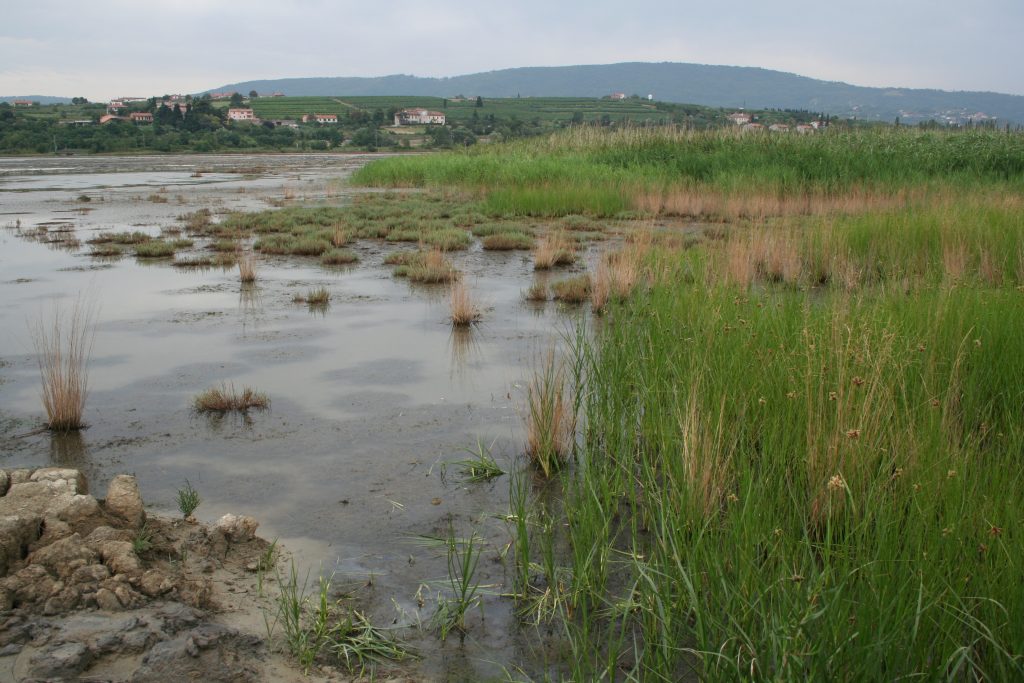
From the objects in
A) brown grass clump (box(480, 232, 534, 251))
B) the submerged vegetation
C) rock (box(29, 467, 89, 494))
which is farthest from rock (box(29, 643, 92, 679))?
brown grass clump (box(480, 232, 534, 251))

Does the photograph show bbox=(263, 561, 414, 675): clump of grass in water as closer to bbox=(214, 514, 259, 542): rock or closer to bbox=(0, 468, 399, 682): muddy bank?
bbox=(0, 468, 399, 682): muddy bank

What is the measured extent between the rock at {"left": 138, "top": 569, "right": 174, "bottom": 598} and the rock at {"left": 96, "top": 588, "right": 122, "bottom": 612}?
128 millimetres

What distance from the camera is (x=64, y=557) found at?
12.7 feet

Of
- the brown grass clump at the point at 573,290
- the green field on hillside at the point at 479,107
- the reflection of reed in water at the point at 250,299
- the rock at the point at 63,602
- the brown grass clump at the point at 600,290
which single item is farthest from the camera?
the green field on hillside at the point at 479,107

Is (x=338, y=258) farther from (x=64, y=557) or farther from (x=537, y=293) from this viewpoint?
(x=64, y=557)

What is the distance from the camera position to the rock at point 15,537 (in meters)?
3.87

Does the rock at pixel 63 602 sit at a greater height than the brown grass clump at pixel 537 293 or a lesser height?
lesser

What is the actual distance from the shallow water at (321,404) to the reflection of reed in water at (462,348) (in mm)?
40

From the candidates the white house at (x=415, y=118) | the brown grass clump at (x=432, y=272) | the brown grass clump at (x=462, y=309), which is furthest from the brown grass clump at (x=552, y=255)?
the white house at (x=415, y=118)

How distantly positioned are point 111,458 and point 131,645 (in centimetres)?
280

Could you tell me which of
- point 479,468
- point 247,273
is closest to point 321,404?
point 479,468

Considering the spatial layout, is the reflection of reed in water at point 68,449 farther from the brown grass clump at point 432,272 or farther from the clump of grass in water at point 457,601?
the brown grass clump at point 432,272

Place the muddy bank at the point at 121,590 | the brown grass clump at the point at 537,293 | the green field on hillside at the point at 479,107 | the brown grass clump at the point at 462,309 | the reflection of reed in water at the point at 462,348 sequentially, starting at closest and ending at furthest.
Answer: the muddy bank at the point at 121,590 → the reflection of reed in water at the point at 462,348 → the brown grass clump at the point at 462,309 → the brown grass clump at the point at 537,293 → the green field on hillside at the point at 479,107

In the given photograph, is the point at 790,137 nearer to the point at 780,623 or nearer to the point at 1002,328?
the point at 1002,328
